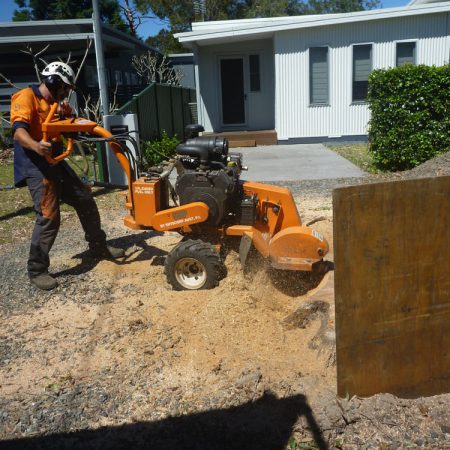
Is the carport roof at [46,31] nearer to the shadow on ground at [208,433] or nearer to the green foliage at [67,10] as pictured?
the shadow on ground at [208,433]

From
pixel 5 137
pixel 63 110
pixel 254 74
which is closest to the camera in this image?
pixel 63 110

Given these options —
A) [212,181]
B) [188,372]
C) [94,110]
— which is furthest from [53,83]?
[94,110]

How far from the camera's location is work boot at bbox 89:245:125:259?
6.18m

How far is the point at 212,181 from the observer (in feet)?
15.8

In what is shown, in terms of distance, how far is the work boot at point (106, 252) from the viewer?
618cm

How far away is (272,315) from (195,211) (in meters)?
1.17

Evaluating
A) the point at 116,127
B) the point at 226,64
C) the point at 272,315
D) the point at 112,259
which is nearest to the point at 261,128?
the point at 226,64

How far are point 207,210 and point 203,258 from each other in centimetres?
43

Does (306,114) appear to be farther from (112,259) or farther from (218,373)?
(218,373)

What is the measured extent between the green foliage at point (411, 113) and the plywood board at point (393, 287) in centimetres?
834

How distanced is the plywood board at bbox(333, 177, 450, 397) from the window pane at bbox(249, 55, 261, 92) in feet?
50.4

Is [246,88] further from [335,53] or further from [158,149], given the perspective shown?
[158,149]

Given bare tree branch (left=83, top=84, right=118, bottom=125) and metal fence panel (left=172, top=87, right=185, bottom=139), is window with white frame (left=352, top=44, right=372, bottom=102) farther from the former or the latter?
bare tree branch (left=83, top=84, right=118, bottom=125)

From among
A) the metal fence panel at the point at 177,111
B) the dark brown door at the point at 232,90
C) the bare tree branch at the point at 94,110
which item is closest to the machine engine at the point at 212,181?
the bare tree branch at the point at 94,110
